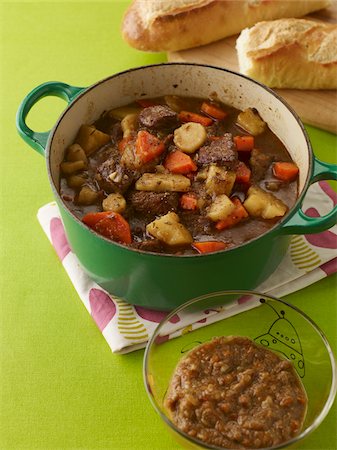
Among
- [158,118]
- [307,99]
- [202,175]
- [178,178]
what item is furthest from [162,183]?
Answer: [307,99]

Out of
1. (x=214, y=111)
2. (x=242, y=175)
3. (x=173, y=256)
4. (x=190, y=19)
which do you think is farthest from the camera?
(x=190, y=19)

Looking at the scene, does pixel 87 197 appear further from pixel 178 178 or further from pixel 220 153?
pixel 220 153

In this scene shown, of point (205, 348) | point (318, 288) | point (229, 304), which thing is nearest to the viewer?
point (205, 348)

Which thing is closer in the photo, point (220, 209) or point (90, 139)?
point (220, 209)

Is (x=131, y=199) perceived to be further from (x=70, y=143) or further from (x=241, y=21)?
(x=241, y=21)

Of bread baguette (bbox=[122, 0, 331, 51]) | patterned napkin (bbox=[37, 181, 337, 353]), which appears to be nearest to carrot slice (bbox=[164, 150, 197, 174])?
patterned napkin (bbox=[37, 181, 337, 353])

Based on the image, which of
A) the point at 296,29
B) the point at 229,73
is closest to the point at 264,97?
the point at 229,73
